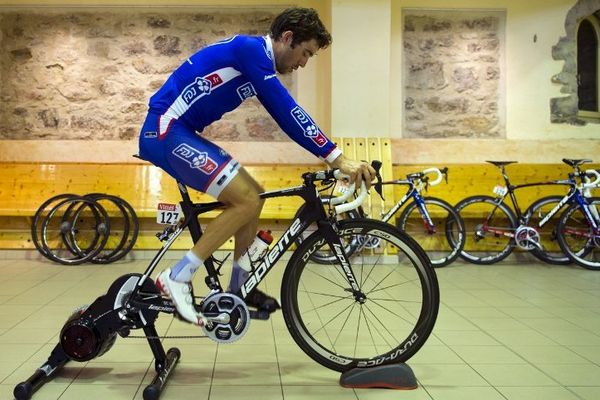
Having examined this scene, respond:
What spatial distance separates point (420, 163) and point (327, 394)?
4.88 metres

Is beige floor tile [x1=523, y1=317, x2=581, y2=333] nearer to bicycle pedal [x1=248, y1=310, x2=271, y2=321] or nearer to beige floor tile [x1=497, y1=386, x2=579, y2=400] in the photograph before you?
beige floor tile [x1=497, y1=386, x2=579, y2=400]

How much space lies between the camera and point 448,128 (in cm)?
698

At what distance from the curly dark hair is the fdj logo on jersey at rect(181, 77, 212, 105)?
1.27ft

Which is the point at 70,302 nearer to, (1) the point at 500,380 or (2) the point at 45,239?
(2) the point at 45,239

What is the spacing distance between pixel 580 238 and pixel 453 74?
257 cm

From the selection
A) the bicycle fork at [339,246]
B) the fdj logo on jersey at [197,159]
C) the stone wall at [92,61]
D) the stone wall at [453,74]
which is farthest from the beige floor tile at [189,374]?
the stone wall at [453,74]

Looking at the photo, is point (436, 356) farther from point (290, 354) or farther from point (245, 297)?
point (245, 297)

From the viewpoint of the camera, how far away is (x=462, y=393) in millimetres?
2361

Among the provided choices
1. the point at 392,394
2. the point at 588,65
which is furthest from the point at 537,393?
the point at 588,65

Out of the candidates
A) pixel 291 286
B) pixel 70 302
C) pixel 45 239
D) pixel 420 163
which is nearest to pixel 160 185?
pixel 45 239

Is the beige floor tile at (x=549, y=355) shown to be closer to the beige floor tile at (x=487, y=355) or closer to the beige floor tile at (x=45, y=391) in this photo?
the beige floor tile at (x=487, y=355)

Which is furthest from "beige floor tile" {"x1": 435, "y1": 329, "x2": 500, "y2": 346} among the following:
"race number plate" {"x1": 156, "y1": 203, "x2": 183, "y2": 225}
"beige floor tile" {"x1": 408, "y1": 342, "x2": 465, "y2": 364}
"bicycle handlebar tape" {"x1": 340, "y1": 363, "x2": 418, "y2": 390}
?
"race number plate" {"x1": 156, "y1": 203, "x2": 183, "y2": 225}

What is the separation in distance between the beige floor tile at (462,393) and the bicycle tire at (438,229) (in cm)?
319

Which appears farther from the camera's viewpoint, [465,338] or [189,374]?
[465,338]
